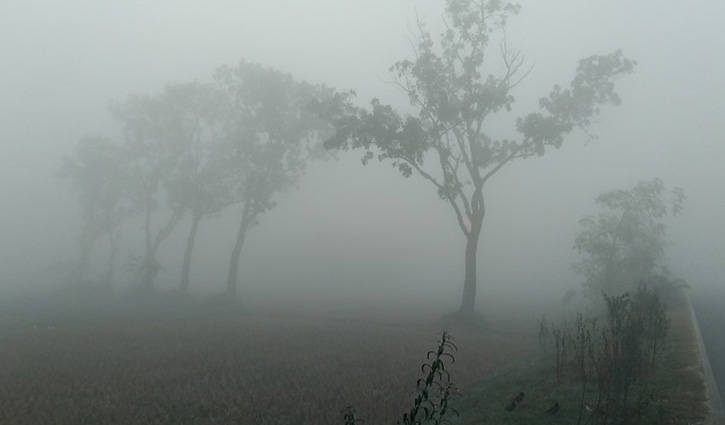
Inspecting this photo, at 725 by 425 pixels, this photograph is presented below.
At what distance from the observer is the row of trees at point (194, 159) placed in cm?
3744

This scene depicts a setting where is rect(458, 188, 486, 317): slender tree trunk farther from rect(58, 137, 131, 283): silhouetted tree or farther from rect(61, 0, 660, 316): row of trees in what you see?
rect(58, 137, 131, 283): silhouetted tree

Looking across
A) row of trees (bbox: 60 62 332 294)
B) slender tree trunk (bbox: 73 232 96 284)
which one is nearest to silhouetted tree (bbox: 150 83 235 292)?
row of trees (bbox: 60 62 332 294)

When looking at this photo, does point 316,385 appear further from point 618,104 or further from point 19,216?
point 19,216

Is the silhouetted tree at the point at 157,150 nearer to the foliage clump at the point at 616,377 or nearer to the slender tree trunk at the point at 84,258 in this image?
the slender tree trunk at the point at 84,258

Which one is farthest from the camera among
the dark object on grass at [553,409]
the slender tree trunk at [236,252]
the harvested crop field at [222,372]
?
the slender tree trunk at [236,252]

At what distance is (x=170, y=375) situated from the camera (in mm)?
11750

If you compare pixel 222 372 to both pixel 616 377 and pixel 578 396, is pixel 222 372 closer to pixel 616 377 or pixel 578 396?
pixel 578 396

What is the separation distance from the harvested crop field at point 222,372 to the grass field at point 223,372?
3 centimetres

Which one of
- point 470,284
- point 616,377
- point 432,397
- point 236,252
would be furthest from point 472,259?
point 616,377

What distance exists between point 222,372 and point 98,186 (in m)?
44.3

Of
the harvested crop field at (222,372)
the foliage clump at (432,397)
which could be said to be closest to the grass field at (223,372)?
the harvested crop field at (222,372)

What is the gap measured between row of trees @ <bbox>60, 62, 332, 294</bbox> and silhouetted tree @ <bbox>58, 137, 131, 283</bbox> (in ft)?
0.30

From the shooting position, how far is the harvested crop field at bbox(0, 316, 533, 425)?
29.1ft

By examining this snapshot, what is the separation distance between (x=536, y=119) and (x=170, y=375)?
66.0 feet
